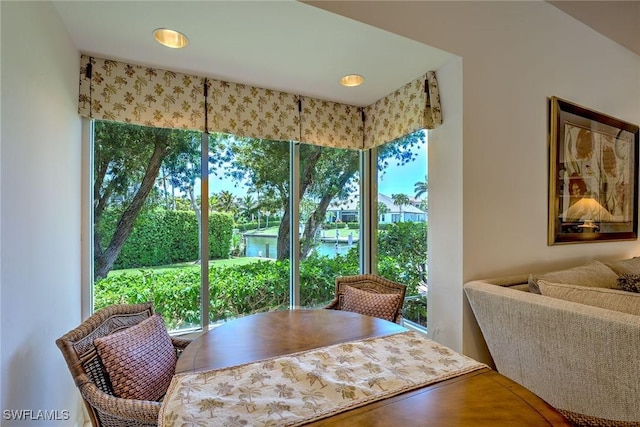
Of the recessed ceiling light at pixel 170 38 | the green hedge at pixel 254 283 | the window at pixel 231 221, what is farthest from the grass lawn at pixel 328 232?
the recessed ceiling light at pixel 170 38

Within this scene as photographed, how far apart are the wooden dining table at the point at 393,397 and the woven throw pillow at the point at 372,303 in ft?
1.23

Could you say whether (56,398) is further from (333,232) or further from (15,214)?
(333,232)

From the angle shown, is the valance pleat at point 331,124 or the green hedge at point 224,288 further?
the valance pleat at point 331,124

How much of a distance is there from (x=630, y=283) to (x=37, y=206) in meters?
3.42

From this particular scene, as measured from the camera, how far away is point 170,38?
172 cm

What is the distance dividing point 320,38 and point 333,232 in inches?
66.0

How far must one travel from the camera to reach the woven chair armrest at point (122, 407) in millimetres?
987

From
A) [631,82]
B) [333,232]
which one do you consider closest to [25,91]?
[333,232]

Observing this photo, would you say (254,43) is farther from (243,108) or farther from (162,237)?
(162,237)

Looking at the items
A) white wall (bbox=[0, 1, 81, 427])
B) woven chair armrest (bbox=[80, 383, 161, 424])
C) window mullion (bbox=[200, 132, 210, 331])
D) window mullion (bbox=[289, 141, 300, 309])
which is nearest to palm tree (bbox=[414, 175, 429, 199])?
window mullion (bbox=[289, 141, 300, 309])

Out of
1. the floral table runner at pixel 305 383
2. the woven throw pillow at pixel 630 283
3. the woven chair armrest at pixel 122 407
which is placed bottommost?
the woven chair armrest at pixel 122 407

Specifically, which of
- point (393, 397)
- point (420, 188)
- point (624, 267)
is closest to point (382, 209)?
point (420, 188)

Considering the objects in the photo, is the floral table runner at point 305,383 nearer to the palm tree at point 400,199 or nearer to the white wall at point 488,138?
the white wall at point 488,138

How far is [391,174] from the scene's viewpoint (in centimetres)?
283
